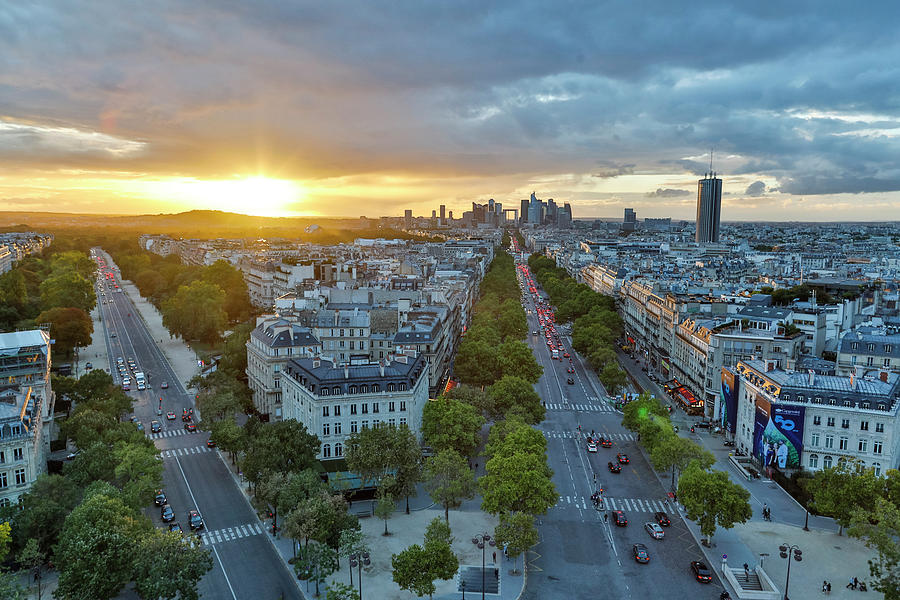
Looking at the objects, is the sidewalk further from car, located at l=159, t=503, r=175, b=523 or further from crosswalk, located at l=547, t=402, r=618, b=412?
crosswalk, located at l=547, t=402, r=618, b=412

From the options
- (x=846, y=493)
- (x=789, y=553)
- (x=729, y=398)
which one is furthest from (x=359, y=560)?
(x=729, y=398)

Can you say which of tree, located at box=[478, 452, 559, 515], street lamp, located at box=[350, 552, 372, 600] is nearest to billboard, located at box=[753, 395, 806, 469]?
tree, located at box=[478, 452, 559, 515]

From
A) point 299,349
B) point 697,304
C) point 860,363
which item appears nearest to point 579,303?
point 697,304

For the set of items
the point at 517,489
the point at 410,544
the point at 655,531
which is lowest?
the point at 410,544

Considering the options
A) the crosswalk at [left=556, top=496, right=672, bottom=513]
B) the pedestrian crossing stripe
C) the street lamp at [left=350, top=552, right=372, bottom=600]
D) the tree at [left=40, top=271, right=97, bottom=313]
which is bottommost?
the pedestrian crossing stripe

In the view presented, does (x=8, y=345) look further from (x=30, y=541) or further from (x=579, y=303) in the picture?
(x=579, y=303)

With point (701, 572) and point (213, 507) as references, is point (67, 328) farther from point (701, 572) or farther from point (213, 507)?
point (701, 572)
